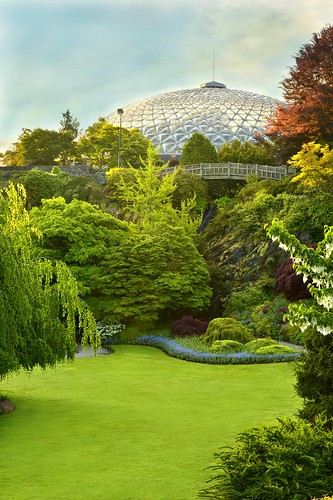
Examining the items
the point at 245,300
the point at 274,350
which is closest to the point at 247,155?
the point at 245,300

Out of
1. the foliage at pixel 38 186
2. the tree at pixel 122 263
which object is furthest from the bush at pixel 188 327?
the foliage at pixel 38 186

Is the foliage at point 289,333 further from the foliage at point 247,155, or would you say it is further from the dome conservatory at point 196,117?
the dome conservatory at point 196,117

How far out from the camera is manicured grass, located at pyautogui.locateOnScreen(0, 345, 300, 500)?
920cm

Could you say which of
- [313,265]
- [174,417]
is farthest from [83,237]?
[313,265]

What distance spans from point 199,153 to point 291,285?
26.1 m

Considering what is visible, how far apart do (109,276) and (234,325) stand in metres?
6.31

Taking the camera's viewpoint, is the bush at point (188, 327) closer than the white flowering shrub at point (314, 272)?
No

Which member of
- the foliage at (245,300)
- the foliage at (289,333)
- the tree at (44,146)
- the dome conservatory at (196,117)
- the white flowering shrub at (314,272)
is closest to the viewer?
the white flowering shrub at (314,272)

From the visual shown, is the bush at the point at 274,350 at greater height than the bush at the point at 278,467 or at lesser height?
lesser

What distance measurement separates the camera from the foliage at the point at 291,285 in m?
27.0

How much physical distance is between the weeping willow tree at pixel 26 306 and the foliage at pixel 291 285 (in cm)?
1341

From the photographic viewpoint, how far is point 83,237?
29844 millimetres

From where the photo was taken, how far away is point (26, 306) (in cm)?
1312

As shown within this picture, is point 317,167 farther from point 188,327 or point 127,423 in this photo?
point 127,423
